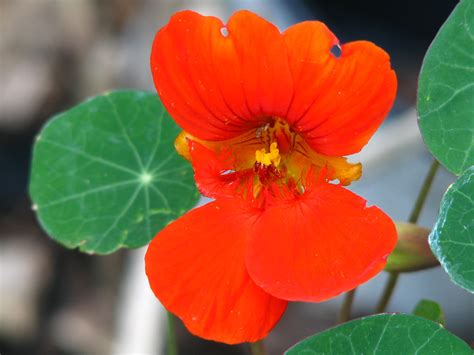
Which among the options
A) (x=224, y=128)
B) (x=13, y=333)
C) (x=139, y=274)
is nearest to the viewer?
(x=224, y=128)

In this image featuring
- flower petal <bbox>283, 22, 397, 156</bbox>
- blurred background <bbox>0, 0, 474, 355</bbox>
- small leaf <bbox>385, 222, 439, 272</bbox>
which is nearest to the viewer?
flower petal <bbox>283, 22, 397, 156</bbox>

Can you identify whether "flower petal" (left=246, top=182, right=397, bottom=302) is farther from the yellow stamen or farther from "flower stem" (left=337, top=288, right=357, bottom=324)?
"flower stem" (left=337, top=288, right=357, bottom=324)

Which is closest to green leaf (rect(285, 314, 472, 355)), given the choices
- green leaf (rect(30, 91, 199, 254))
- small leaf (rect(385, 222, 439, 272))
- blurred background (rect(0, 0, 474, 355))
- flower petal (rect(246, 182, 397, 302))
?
flower petal (rect(246, 182, 397, 302))

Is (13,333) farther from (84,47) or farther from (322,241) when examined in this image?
(322,241)

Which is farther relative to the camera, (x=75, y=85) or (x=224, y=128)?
(x=75, y=85)

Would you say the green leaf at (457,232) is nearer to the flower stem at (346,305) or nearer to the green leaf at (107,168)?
the flower stem at (346,305)

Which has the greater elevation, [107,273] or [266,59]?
[266,59]

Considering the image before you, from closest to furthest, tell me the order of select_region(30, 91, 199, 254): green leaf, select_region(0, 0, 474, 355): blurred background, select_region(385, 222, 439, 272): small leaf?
select_region(385, 222, 439, 272): small leaf, select_region(30, 91, 199, 254): green leaf, select_region(0, 0, 474, 355): blurred background

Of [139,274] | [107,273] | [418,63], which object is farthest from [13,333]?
[418,63]
